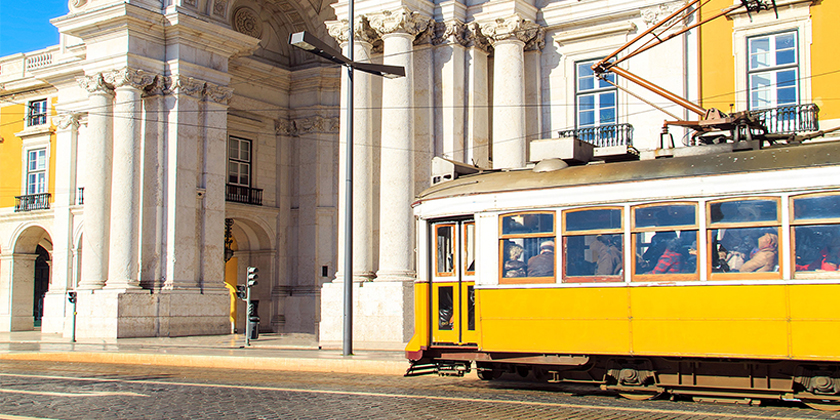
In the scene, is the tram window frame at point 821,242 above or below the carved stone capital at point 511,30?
below

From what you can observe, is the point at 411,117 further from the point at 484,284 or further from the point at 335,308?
the point at 484,284

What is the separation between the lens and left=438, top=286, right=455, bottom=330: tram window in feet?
41.9

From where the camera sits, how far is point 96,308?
90.6 feet

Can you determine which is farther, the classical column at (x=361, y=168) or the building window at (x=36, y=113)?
the building window at (x=36, y=113)

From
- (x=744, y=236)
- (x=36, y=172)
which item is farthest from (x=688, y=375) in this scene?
(x=36, y=172)

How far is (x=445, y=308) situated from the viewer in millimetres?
12844

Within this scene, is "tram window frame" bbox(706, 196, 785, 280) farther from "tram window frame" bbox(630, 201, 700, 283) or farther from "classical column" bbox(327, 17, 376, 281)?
"classical column" bbox(327, 17, 376, 281)

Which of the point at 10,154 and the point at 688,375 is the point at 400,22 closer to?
the point at 688,375

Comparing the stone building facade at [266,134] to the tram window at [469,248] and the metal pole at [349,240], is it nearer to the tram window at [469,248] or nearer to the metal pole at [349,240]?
the tram window at [469,248]

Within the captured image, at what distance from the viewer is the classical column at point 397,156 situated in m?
22.6

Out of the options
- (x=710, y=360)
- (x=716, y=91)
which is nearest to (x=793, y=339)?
(x=710, y=360)

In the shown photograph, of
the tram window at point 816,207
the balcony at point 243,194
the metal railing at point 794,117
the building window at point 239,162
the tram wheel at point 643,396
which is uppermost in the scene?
the building window at point 239,162

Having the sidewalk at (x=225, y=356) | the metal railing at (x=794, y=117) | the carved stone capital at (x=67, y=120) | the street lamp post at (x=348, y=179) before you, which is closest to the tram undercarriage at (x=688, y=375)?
the sidewalk at (x=225, y=356)

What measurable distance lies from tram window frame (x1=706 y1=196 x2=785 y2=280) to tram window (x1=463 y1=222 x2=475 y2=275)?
133 inches
